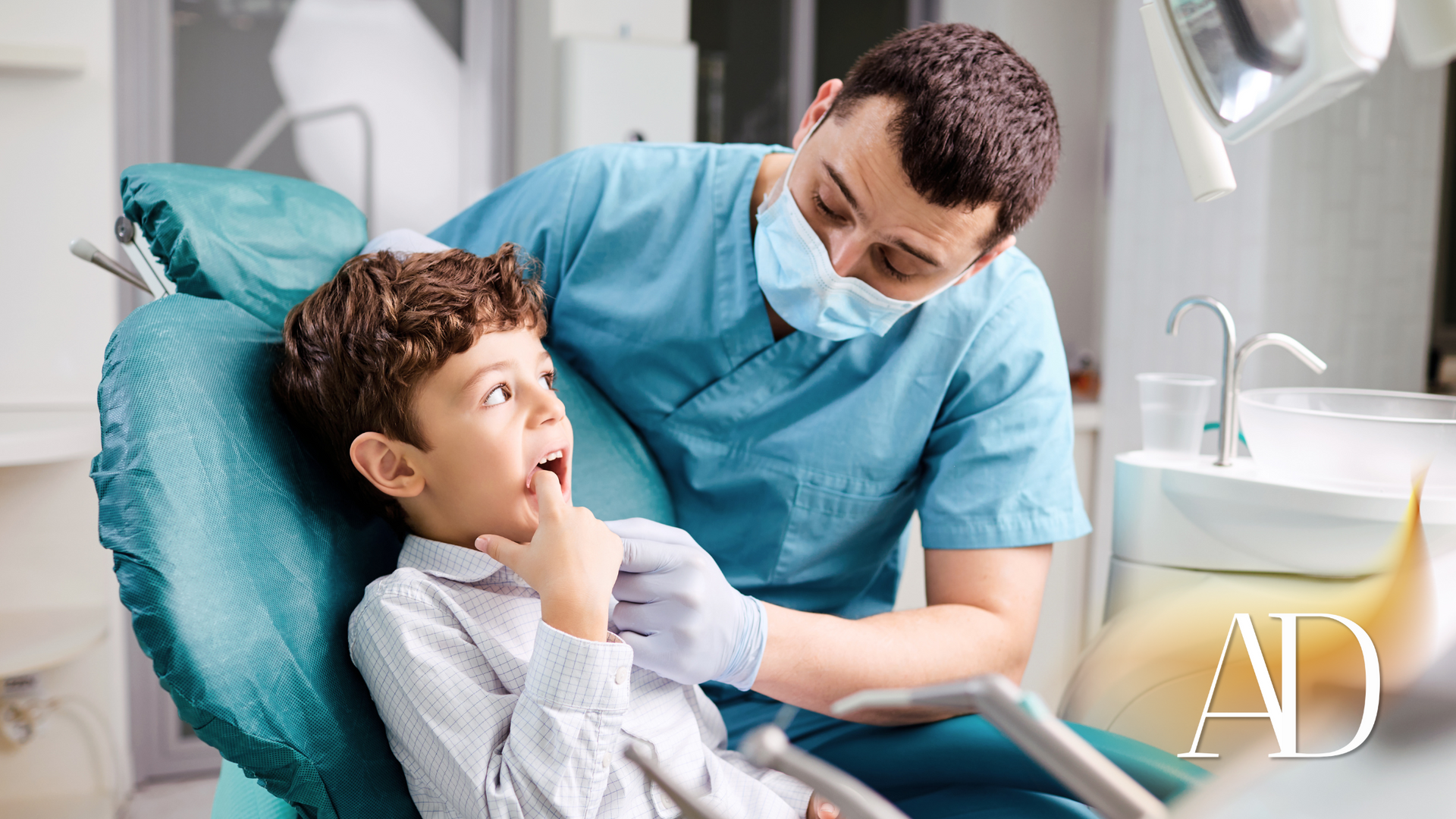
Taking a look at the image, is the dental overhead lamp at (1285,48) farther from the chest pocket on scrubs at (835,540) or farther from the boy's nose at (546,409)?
the chest pocket on scrubs at (835,540)

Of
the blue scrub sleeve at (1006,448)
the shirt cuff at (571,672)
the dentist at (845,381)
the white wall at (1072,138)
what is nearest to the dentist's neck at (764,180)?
the dentist at (845,381)

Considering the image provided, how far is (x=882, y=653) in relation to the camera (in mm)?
1145

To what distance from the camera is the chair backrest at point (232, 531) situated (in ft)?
2.55

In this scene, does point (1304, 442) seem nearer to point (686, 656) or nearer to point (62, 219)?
point (686, 656)

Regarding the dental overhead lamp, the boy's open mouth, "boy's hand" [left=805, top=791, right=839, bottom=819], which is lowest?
"boy's hand" [left=805, top=791, right=839, bottom=819]

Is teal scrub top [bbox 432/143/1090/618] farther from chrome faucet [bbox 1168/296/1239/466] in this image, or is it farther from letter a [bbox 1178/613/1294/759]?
chrome faucet [bbox 1168/296/1239/466]

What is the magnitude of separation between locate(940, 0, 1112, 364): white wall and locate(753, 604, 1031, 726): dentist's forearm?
78.0 inches

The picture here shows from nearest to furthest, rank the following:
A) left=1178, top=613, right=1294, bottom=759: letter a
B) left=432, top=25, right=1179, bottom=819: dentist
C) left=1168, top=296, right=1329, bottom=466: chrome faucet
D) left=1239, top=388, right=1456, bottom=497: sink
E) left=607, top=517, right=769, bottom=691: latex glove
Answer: left=1178, top=613, right=1294, bottom=759: letter a → left=607, top=517, right=769, bottom=691: latex glove → left=432, top=25, right=1179, bottom=819: dentist → left=1239, top=388, right=1456, bottom=497: sink → left=1168, top=296, right=1329, bottom=466: chrome faucet

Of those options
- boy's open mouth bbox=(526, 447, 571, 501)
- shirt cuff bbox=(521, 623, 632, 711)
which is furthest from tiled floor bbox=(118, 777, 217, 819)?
shirt cuff bbox=(521, 623, 632, 711)

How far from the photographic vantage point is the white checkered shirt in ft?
2.74

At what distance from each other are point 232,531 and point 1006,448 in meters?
0.89

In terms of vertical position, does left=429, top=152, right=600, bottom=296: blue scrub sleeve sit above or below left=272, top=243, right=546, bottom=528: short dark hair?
above

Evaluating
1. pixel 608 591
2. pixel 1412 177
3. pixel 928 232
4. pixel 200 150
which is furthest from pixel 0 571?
pixel 1412 177

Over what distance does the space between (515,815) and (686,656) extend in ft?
0.74
